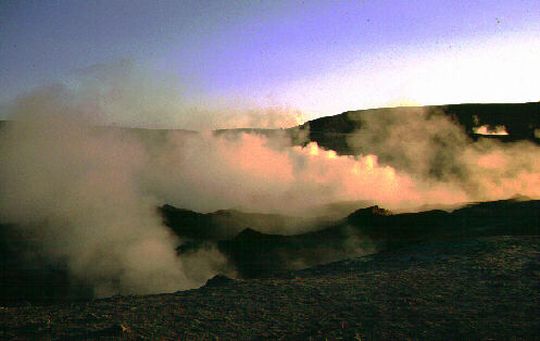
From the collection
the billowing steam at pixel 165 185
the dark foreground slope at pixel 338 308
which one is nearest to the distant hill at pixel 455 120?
the billowing steam at pixel 165 185

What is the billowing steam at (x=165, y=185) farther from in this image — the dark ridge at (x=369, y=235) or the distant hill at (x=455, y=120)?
the distant hill at (x=455, y=120)

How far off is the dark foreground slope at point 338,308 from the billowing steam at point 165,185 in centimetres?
433

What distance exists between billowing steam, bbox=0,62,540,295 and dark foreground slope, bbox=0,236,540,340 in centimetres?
433

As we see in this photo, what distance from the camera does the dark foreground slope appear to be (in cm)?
586

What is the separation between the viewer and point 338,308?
674 centimetres

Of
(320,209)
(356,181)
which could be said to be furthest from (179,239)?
(356,181)

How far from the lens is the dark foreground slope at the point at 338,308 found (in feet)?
19.2

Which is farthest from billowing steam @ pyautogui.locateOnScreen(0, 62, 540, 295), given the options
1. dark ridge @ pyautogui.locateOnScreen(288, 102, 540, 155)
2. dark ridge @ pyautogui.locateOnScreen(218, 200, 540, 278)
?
dark ridge @ pyautogui.locateOnScreen(288, 102, 540, 155)

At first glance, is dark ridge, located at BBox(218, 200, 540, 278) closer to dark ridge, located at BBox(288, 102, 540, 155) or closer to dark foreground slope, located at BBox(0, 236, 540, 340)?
dark foreground slope, located at BBox(0, 236, 540, 340)

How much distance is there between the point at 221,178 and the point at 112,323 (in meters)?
16.2

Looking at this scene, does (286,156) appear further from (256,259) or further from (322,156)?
(256,259)

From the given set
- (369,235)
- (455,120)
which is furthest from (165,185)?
(455,120)

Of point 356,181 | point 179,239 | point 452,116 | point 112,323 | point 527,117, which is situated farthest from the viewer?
point 452,116

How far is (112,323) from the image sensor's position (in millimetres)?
6238
